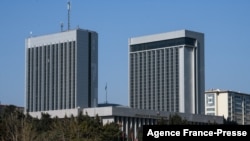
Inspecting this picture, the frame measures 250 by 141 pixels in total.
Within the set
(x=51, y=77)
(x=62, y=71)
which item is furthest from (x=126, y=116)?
(x=51, y=77)

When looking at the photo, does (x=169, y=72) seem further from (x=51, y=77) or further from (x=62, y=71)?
(x=51, y=77)

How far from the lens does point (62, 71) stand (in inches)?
6875

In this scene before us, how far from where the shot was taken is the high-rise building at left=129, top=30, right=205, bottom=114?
174000 mm

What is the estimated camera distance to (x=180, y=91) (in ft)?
569

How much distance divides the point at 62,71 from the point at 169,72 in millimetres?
31492

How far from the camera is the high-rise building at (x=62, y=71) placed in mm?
165125

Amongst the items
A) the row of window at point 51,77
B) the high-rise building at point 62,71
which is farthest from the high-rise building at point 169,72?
the row of window at point 51,77

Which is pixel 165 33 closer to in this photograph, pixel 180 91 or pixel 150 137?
pixel 180 91

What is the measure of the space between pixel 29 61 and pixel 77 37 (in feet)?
81.4

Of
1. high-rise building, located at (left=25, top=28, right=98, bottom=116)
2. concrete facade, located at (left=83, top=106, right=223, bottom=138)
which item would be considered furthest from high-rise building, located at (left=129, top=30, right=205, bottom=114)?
concrete facade, located at (left=83, top=106, right=223, bottom=138)

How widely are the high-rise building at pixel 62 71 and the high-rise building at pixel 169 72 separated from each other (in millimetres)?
20724

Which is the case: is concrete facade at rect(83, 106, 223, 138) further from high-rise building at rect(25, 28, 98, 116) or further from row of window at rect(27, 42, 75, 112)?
row of window at rect(27, 42, 75, 112)

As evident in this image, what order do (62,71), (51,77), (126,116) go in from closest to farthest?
(126,116), (62,71), (51,77)

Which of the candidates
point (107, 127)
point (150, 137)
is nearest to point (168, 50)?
point (107, 127)
